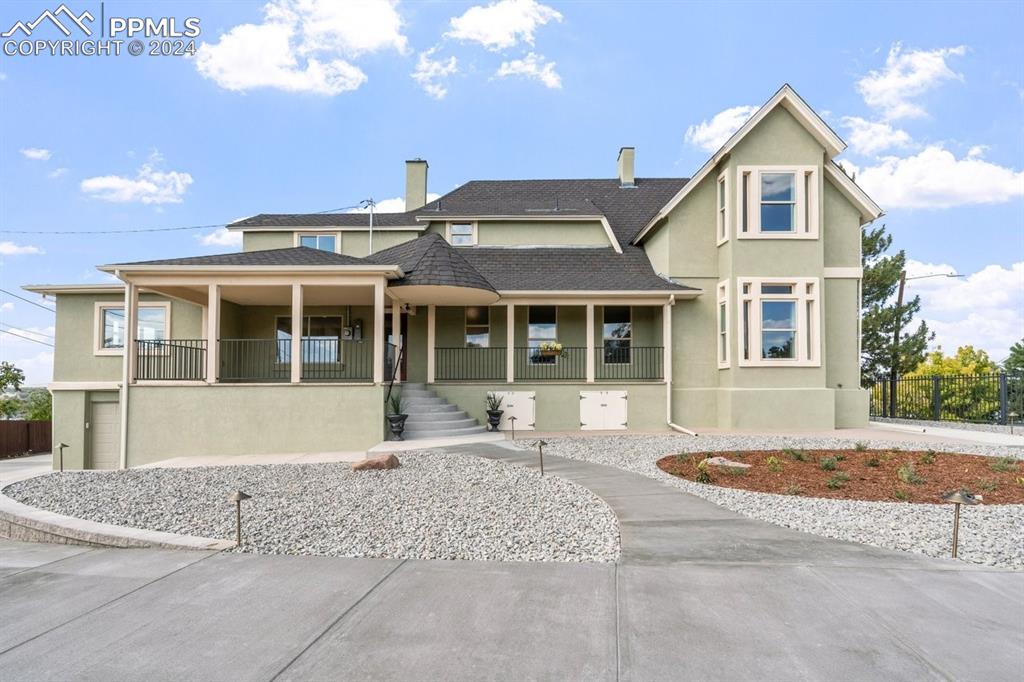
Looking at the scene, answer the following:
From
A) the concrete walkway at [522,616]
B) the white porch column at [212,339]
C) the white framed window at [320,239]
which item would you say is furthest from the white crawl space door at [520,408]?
the concrete walkway at [522,616]

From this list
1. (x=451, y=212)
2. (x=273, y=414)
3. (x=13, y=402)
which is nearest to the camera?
(x=273, y=414)

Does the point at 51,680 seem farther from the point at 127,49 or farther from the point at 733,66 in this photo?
the point at 733,66

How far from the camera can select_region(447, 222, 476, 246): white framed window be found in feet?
61.8

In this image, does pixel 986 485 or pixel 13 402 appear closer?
pixel 986 485

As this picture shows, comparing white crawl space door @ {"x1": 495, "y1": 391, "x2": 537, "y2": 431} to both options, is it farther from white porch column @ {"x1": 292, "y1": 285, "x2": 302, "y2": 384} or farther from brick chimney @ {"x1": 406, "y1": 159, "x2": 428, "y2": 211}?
brick chimney @ {"x1": 406, "y1": 159, "x2": 428, "y2": 211}

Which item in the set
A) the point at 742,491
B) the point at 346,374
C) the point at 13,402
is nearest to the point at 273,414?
the point at 346,374

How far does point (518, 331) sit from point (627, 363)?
3.20 metres

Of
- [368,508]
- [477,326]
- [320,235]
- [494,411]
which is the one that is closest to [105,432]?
[320,235]

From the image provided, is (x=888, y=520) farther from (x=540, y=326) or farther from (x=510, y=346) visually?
(x=540, y=326)

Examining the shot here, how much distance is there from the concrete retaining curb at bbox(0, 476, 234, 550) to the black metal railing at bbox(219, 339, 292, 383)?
1012cm

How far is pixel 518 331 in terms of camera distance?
54.2ft

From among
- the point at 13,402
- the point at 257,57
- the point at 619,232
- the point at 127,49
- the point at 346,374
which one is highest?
the point at 257,57

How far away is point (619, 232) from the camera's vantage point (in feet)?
62.5

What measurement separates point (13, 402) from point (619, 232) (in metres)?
30.6
